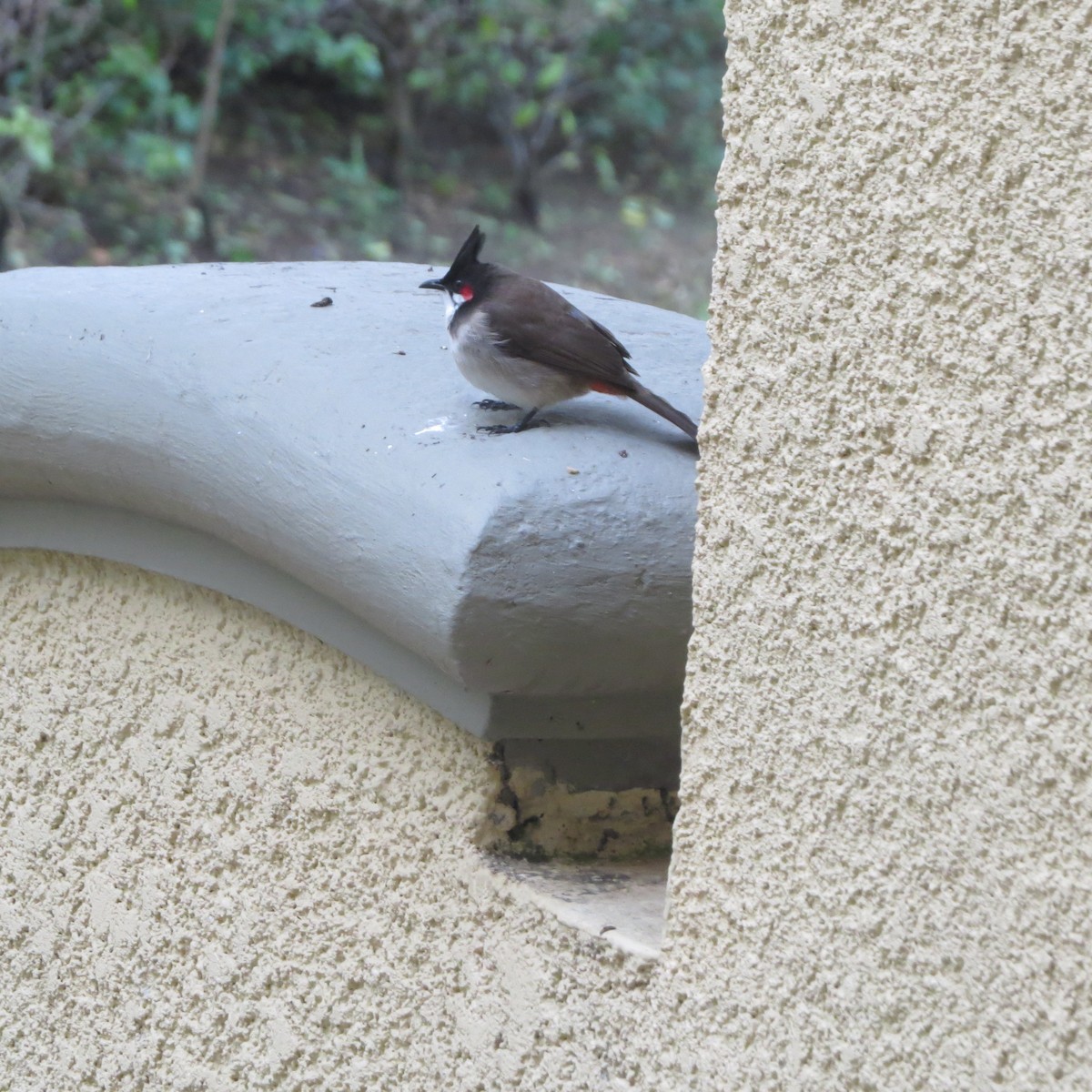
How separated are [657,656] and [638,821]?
0.77 ft

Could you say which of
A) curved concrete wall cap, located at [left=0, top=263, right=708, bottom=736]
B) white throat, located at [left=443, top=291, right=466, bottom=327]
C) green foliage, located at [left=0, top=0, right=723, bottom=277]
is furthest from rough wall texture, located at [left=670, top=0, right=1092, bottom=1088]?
green foliage, located at [left=0, top=0, right=723, bottom=277]

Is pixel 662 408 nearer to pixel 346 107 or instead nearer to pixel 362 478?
pixel 362 478

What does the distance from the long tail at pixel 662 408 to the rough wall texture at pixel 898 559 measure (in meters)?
0.42

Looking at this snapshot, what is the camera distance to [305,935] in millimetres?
1514

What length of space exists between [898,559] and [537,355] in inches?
28.1

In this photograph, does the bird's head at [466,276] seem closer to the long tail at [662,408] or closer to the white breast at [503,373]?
the white breast at [503,373]

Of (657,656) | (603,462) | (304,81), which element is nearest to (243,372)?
(603,462)

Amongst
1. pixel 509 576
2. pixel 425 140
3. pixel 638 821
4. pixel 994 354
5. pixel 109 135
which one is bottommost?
pixel 425 140

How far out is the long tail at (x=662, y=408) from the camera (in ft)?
4.99

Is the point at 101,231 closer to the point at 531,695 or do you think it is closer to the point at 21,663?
the point at 21,663

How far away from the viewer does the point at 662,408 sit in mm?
1548

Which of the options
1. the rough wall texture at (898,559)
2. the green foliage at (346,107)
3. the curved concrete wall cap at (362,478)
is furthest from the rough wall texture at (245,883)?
the green foliage at (346,107)

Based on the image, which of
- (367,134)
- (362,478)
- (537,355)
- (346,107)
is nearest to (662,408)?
(537,355)

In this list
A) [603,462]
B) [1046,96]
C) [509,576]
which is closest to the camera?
[1046,96]
